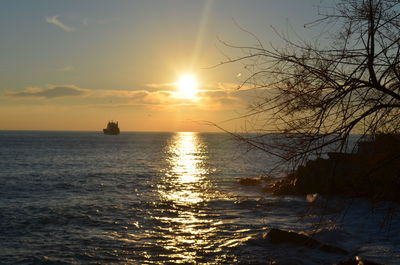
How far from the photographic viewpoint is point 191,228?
20656mm

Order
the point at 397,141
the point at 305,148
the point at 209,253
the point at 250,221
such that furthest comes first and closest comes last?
1. the point at 250,221
2. the point at 209,253
3. the point at 397,141
4. the point at 305,148

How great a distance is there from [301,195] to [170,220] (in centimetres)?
1315

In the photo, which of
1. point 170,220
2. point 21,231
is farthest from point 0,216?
point 170,220

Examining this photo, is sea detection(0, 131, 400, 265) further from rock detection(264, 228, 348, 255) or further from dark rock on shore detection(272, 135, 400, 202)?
dark rock on shore detection(272, 135, 400, 202)

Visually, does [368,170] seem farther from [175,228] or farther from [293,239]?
[175,228]

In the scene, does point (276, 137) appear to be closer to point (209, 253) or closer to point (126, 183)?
point (209, 253)

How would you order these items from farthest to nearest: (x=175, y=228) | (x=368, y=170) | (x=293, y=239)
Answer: (x=175, y=228) < (x=293, y=239) < (x=368, y=170)

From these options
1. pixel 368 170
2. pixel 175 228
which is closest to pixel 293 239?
pixel 175 228

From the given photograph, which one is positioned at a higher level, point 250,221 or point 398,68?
point 398,68

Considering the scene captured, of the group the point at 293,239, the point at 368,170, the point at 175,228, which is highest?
the point at 368,170

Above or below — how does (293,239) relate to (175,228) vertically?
above

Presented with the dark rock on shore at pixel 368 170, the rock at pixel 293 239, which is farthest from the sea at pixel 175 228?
the dark rock on shore at pixel 368 170

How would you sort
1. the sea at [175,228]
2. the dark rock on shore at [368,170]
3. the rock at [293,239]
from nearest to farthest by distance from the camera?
the dark rock on shore at [368,170]
the sea at [175,228]
the rock at [293,239]

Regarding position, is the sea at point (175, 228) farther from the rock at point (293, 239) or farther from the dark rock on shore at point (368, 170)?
the dark rock on shore at point (368, 170)
